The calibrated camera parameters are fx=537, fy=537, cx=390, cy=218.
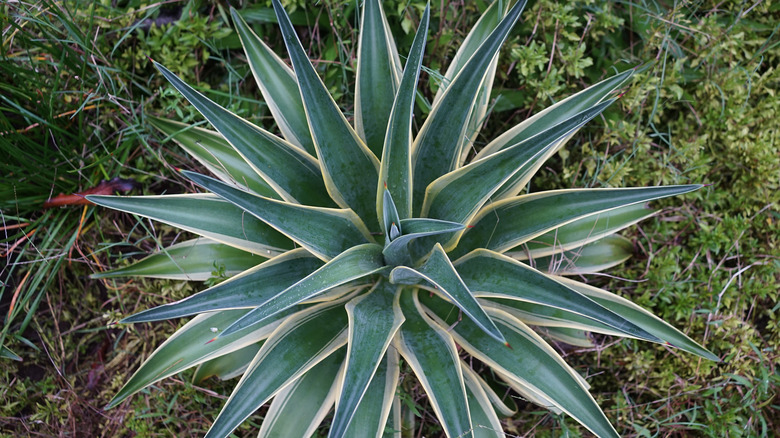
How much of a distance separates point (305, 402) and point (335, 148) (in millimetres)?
788

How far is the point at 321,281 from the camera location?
4.15ft

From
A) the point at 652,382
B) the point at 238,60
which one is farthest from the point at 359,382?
the point at 238,60

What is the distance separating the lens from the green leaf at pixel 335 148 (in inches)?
54.7

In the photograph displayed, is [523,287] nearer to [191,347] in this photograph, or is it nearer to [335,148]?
[335,148]

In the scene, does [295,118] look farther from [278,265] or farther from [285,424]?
[285,424]

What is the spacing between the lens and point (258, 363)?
1493 millimetres

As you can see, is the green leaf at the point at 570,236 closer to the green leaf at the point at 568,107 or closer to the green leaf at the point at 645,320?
the green leaf at the point at 645,320

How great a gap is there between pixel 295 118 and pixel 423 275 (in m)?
0.79

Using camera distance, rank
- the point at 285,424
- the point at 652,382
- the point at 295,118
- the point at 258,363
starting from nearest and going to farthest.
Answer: the point at 258,363 < the point at 285,424 < the point at 295,118 < the point at 652,382

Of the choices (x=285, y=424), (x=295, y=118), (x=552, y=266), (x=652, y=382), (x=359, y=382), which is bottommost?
(x=652, y=382)

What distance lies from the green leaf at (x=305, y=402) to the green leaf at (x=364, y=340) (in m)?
0.25

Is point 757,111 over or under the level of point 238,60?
under

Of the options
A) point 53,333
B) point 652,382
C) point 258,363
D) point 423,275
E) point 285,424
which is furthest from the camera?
point 53,333

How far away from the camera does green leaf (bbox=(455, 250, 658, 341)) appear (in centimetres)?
123
